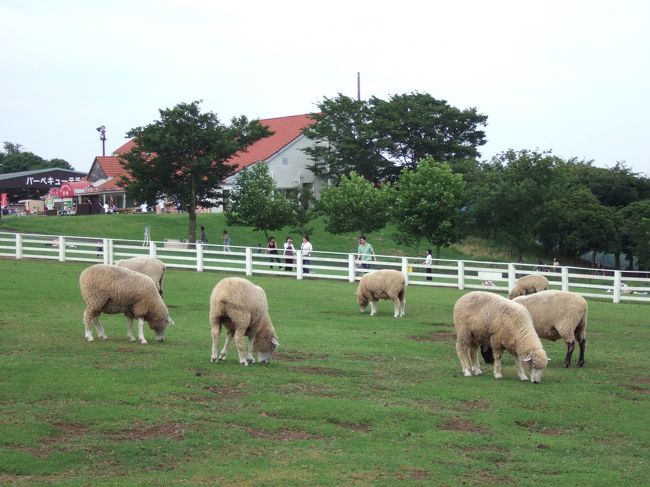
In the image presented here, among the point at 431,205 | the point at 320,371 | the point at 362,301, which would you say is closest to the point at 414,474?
the point at 320,371

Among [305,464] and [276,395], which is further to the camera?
[276,395]

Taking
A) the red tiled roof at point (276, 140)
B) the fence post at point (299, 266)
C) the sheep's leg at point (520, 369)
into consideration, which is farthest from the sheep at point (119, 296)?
the red tiled roof at point (276, 140)

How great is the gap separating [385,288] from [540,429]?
34.6 ft

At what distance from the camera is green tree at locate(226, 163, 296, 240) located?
45.2m

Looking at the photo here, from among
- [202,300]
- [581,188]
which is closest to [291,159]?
[581,188]

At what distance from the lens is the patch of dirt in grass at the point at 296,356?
49.2 ft

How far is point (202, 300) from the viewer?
77.5 feet

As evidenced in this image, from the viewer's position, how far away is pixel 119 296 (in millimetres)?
15398

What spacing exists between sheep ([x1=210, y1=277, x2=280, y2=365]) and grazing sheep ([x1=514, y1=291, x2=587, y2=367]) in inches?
180

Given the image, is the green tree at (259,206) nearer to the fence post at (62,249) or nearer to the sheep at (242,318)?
the fence post at (62,249)

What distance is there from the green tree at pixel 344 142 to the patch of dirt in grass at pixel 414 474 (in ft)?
191

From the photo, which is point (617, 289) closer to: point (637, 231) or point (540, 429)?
point (540, 429)

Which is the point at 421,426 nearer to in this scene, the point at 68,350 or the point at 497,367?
the point at 497,367

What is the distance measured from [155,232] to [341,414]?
155 ft
